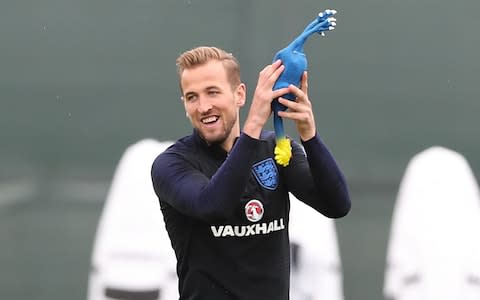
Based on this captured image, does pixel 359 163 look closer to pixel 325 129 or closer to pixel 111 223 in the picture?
pixel 325 129

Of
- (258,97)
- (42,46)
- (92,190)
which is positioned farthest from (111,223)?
(258,97)

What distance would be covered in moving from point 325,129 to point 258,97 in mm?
836

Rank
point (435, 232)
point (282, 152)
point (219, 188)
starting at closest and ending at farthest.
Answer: point (219, 188) < point (282, 152) < point (435, 232)

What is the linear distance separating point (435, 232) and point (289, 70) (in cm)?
100

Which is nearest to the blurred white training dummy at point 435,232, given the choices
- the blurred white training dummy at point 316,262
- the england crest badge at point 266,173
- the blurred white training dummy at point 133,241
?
the blurred white training dummy at point 316,262

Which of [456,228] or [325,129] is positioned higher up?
[325,129]

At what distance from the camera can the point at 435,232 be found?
217 cm

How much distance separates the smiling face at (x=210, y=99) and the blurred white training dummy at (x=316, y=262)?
798 mm

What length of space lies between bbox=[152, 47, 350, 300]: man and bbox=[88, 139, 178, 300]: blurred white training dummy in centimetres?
73

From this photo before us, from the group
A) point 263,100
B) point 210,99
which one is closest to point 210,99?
point 210,99

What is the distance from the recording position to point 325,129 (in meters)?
2.17

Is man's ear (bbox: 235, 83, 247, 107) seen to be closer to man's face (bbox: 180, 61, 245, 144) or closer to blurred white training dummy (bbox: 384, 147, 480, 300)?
man's face (bbox: 180, 61, 245, 144)

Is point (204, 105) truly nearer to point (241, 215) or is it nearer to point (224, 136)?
point (224, 136)

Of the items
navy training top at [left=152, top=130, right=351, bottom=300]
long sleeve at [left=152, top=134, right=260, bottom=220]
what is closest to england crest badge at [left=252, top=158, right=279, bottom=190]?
navy training top at [left=152, top=130, right=351, bottom=300]
